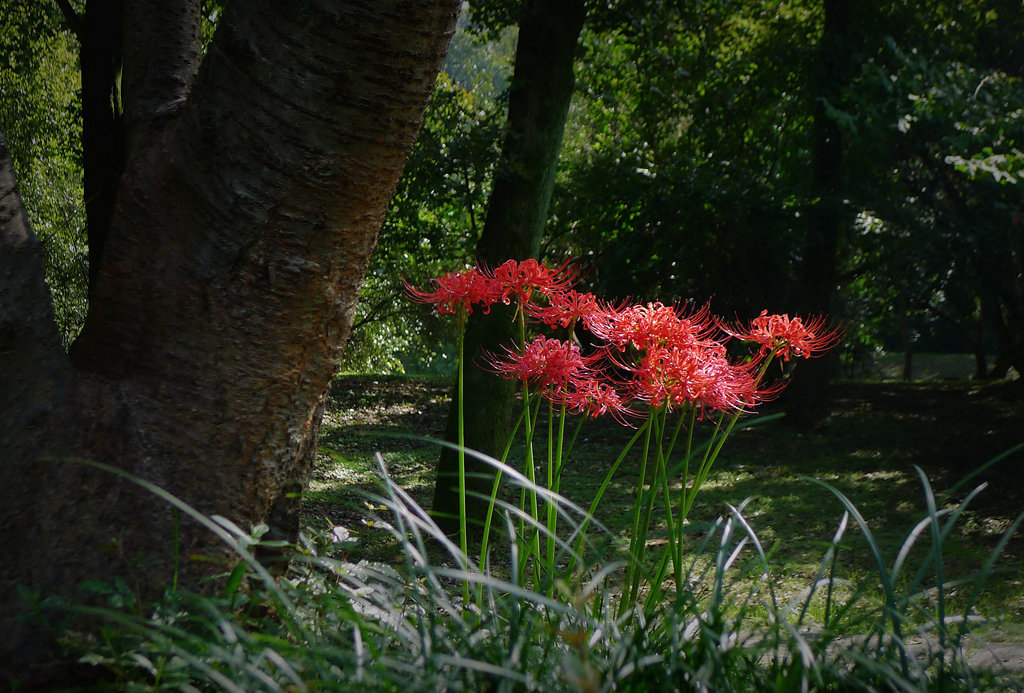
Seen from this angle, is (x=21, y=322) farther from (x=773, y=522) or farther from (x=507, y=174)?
(x=773, y=522)

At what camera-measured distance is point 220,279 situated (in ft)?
6.96

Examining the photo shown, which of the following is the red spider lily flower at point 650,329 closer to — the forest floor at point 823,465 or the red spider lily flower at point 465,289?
the red spider lily flower at point 465,289

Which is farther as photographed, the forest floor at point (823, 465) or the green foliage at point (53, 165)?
the green foliage at point (53, 165)

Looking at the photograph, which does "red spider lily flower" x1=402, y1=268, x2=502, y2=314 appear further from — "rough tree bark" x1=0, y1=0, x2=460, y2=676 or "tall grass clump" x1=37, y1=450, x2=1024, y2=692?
"tall grass clump" x1=37, y1=450, x2=1024, y2=692

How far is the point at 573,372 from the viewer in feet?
7.66

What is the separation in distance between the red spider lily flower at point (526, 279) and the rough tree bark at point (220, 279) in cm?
43

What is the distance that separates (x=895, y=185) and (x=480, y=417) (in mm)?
6341

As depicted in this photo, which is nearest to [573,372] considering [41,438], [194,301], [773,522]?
[194,301]

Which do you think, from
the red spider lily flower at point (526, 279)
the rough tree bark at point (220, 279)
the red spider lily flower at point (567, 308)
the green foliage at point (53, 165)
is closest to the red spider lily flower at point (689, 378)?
the red spider lily flower at point (567, 308)

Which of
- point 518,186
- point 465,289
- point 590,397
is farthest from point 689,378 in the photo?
point 518,186

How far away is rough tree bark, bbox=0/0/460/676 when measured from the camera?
2.04 m

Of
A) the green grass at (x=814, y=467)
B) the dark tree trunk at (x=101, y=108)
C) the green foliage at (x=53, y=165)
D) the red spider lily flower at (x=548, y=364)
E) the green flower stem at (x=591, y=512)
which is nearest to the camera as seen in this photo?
the green flower stem at (x=591, y=512)

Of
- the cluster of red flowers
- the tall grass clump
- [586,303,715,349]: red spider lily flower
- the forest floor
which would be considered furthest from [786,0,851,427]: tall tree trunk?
the tall grass clump

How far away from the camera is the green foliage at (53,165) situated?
10.7 meters
